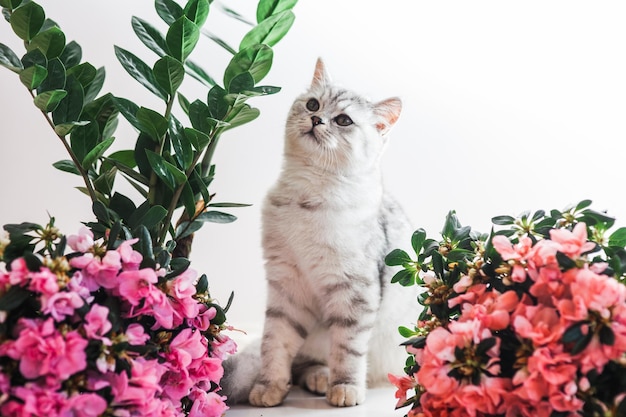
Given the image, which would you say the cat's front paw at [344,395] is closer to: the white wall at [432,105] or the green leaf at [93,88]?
the white wall at [432,105]

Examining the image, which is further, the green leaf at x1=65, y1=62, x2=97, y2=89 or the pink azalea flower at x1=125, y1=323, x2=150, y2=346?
the green leaf at x1=65, y1=62, x2=97, y2=89

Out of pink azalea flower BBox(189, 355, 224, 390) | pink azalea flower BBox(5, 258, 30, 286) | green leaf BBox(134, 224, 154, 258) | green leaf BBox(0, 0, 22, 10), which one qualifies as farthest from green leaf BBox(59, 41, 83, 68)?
pink azalea flower BBox(189, 355, 224, 390)

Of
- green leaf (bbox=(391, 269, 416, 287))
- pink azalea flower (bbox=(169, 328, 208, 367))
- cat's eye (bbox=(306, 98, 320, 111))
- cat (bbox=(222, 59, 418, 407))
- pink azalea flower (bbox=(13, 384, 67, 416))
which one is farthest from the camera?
cat's eye (bbox=(306, 98, 320, 111))

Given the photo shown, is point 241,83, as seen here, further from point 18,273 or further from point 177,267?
point 18,273

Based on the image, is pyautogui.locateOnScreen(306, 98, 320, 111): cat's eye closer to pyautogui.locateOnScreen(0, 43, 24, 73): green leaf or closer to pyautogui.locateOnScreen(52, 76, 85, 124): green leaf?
pyautogui.locateOnScreen(52, 76, 85, 124): green leaf

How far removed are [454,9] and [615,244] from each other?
1070 mm

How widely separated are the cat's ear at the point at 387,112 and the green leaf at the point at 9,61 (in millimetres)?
849

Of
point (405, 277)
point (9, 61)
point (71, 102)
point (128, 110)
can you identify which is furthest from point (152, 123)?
point (405, 277)

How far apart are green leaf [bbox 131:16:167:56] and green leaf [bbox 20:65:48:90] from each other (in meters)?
0.24

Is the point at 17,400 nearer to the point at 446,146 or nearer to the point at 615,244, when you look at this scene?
the point at 615,244

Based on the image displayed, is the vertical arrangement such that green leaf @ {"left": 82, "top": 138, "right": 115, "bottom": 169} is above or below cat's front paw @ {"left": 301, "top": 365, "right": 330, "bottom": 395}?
above

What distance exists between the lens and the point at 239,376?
5.06 feet

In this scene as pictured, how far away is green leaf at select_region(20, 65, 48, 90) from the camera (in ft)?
3.76

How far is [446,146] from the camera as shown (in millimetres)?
1989
